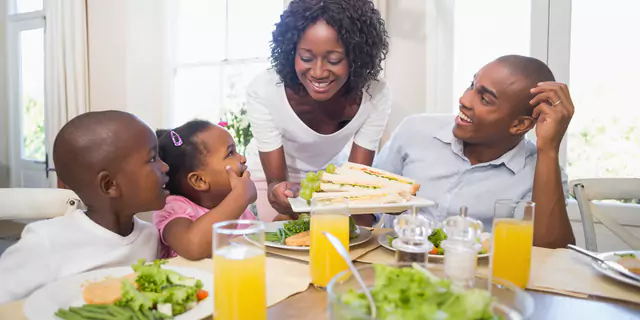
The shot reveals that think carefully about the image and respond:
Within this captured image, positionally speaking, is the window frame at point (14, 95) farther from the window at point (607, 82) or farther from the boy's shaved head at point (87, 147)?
the window at point (607, 82)

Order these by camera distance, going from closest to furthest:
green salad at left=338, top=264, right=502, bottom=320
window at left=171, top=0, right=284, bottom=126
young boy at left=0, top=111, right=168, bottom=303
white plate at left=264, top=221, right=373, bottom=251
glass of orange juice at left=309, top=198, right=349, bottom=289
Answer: green salad at left=338, top=264, right=502, bottom=320 → glass of orange juice at left=309, top=198, right=349, bottom=289 → young boy at left=0, top=111, right=168, bottom=303 → white plate at left=264, top=221, right=373, bottom=251 → window at left=171, top=0, right=284, bottom=126

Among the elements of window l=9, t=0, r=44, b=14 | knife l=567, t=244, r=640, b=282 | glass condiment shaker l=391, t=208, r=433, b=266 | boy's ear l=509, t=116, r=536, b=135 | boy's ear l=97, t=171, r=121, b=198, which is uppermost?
window l=9, t=0, r=44, b=14

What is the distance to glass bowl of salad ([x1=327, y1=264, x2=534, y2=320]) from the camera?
2.05 ft

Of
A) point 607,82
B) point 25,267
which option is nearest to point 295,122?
point 25,267

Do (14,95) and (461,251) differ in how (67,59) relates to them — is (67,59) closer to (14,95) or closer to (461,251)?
(14,95)

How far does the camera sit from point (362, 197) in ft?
4.98

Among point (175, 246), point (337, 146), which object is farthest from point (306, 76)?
point (175, 246)

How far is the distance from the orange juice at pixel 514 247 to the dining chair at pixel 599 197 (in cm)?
111

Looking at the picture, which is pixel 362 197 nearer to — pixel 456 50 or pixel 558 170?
pixel 558 170

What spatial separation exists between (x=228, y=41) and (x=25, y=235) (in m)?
3.60

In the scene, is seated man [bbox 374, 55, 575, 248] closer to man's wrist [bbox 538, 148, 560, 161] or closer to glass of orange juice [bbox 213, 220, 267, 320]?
man's wrist [bbox 538, 148, 560, 161]

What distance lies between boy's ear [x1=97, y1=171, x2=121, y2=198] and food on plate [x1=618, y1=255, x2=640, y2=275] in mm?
1436

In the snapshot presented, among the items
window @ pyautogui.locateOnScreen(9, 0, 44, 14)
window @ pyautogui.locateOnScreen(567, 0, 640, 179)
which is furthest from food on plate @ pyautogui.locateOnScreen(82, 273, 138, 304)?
window @ pyautogui.locateOnScreen(9, 0, 44, 14)

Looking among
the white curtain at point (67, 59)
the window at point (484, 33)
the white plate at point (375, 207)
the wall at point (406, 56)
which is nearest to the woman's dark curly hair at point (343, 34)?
the white plate at point (375, 207)
